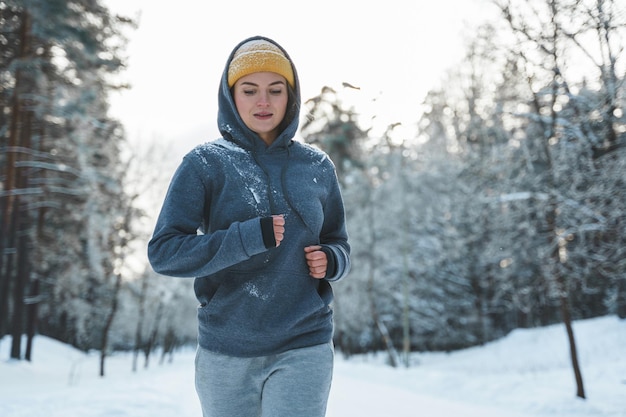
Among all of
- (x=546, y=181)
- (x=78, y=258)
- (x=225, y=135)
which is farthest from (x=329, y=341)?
(x=78, y=258)

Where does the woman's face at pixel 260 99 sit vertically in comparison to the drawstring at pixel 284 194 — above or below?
above

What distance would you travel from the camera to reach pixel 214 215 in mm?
1972

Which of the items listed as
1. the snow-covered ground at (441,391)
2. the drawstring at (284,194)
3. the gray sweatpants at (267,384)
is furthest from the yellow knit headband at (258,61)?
the snow-covered ground at (441,391)

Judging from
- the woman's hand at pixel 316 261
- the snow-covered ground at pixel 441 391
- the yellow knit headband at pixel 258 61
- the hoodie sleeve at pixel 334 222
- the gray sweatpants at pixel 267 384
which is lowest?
the snow-covered ground at pixel 441 391

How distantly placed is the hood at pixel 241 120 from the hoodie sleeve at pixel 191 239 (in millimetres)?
238

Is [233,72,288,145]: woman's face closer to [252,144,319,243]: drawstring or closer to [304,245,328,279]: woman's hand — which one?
[252,144,319,243]: drawstring

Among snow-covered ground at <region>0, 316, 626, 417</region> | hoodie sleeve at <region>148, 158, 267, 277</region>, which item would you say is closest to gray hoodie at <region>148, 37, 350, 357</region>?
hoodie sleeve at <region>148, 158, 267, 277</region>

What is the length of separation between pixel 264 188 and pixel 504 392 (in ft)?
37.5

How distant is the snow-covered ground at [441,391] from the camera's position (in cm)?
771

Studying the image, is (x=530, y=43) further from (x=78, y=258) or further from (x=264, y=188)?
(x=78, y=258)

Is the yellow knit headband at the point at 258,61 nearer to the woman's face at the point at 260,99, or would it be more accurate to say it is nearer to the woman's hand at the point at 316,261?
the woman's face at the point at 260,99

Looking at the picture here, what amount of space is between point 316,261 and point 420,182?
27893 millimetres

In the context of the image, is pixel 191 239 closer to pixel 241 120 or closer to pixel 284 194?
pixel 284 194

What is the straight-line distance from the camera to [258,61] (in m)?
2.04
